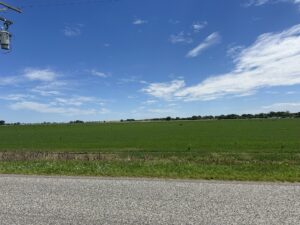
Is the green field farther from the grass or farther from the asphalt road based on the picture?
the asphalt road

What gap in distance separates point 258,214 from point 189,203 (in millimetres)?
1257

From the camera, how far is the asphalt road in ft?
17.6

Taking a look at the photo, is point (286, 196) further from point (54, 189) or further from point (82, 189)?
point (54, 189)

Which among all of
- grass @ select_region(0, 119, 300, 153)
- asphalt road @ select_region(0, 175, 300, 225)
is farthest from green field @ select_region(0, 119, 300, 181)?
asphalt road @ select_region(0, 175, 300, 225)

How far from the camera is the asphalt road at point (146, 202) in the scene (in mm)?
5352

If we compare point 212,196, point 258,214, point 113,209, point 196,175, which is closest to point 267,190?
point 212,196

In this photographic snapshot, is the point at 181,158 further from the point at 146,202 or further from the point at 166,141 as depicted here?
the point at 166,141

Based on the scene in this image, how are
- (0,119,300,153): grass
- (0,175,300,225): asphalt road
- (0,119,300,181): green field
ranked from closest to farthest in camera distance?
(0,175,300,225): asphalt road
(0,119,300,181): green field
(0,119,300,153): grass

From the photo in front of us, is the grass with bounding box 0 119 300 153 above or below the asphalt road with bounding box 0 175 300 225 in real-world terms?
below

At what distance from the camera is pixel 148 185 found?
306 inches

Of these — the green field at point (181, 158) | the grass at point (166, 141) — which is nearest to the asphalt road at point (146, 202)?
the green field at point (181, 158)

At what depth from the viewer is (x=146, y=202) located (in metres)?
6.32

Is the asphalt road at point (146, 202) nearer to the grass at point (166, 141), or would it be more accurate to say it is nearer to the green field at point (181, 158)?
the green field at point (181, 158)

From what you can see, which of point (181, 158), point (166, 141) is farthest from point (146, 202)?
point (166, 141)
